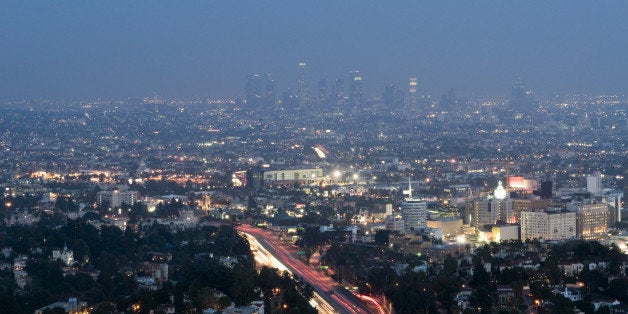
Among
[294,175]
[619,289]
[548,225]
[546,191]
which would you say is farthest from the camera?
[294,175]

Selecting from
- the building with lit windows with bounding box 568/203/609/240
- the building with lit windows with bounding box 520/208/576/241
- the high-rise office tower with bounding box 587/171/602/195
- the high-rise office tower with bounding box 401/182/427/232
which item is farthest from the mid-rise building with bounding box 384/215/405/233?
the high-rise office tower with bounding box 587/171/602/195

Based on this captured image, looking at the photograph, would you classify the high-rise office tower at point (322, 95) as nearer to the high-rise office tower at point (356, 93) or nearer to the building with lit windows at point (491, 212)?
the high-rise office tower at point (356, 93)

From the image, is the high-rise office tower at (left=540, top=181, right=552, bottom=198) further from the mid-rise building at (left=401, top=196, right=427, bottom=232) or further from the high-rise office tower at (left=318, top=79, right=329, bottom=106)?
the high-rise office tower at (left=318, top=79, right=329, bottom=106)

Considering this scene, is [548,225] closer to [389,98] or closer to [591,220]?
[591,220]

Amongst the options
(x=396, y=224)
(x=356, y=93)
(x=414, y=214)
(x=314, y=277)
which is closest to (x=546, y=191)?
(x=414, y=214)

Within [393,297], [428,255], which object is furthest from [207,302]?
[428,255]

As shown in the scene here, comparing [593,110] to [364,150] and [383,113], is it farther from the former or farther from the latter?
[364,150]
